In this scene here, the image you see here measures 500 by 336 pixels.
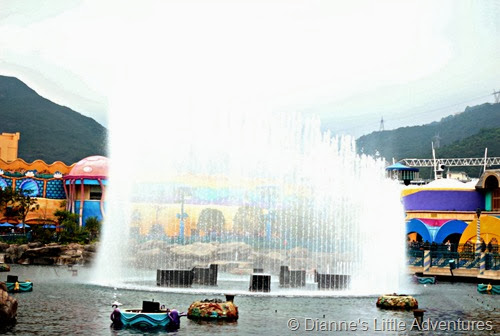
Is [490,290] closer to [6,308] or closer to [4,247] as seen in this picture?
[6,308]

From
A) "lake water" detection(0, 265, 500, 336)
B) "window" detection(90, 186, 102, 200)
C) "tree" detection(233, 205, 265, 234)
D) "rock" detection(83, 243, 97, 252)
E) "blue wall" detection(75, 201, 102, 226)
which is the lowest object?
"lake water" detection(0, 265, 500, 336)

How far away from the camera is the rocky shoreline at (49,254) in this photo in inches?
2362

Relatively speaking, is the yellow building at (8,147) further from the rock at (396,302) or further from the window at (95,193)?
the rock at (396,302)

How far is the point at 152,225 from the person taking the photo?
135 ft

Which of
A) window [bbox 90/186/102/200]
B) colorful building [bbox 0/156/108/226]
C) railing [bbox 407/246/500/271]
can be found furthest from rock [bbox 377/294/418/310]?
window [bbox 90/186/102/200]

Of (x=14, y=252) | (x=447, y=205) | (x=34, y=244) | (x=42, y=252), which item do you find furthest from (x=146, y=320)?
(x=34, y=244)

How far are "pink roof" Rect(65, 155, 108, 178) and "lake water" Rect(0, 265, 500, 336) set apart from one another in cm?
4918

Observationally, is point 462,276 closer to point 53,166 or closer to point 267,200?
point 267,200

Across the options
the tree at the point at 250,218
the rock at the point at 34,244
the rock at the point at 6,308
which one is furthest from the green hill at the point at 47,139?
the rock at the point at 6,308

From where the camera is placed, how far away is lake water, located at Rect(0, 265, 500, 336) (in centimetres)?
2044

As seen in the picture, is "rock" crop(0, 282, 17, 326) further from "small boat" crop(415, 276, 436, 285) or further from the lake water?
"small boat" crop(415, 276, 436, 285)

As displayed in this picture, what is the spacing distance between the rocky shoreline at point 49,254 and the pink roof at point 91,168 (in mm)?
20494

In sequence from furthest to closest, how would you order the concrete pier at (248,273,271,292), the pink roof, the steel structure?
the steel structure, the pink roof, the concrete pier at (248,273,271,292)

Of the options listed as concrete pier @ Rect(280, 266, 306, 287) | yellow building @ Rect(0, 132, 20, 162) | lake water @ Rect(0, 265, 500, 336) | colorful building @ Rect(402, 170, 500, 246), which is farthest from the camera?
yellow building @ Rect(0, 132, 20, 162)
